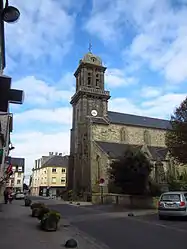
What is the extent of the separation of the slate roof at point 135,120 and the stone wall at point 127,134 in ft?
3.25

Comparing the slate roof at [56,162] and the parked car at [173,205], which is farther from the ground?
the slate roof at [56,162]

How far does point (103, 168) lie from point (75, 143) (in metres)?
12.0

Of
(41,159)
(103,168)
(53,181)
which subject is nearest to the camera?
(103,168)

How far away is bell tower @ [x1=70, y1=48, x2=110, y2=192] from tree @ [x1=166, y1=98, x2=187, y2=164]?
2372 cm

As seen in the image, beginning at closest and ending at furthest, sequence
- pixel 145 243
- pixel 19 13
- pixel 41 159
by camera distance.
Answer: pixel 19 13 < pixel 145 243 < pixel 41 159

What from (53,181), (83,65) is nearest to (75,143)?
(83,65)

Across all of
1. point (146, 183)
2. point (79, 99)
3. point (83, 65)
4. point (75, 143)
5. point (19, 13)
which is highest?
point (83, 65)

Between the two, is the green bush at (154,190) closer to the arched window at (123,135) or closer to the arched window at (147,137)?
the arched window at (123,135)

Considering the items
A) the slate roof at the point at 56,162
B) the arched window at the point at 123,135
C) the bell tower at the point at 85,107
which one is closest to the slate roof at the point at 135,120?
the arched window at the point at 123,135

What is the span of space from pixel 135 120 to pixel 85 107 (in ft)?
39.1

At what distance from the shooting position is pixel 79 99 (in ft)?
178

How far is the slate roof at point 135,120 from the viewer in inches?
2153

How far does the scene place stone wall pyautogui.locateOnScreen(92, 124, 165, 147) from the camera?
50469 mm

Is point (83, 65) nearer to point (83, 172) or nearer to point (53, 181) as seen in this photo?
point (83, 172)
